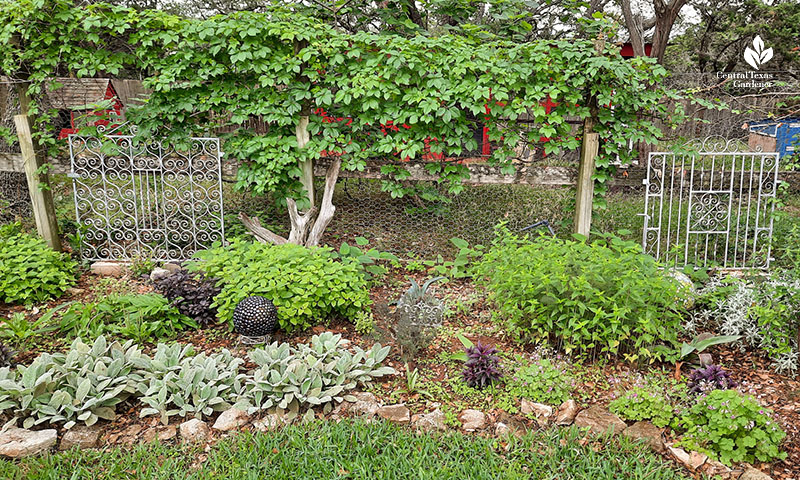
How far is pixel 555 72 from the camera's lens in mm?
4277

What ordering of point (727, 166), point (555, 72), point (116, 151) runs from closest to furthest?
point (555, 72)
point (116, 151)
point (727, 166)

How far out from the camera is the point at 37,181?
474cm

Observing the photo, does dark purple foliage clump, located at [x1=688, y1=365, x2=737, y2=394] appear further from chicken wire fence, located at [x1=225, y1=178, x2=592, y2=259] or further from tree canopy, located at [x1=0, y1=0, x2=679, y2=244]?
chicken wire fence, located at [x1=225, y1=178, x2=592, y2=259]

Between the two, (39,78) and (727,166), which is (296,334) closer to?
(39,78)

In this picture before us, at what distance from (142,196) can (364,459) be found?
11.3 ft

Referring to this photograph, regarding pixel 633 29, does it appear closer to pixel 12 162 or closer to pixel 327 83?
pixel 327 83

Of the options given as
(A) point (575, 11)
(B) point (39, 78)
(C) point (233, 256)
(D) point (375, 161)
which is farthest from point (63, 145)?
(A) point (575, 11)

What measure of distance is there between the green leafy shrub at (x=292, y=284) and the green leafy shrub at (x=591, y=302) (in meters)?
1.01

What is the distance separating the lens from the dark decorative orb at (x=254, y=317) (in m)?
3.34

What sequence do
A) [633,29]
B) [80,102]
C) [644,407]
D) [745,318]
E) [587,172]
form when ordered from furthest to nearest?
[633,29] → [80,102] → [587,172] → [745,318] → [644,407]

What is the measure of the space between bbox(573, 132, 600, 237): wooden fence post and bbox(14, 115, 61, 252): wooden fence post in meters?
4.64

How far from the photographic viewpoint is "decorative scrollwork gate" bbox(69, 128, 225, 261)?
4.72 metres

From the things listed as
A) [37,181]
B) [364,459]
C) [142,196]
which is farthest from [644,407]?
[37,181]

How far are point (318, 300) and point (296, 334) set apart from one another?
1.04 feet
